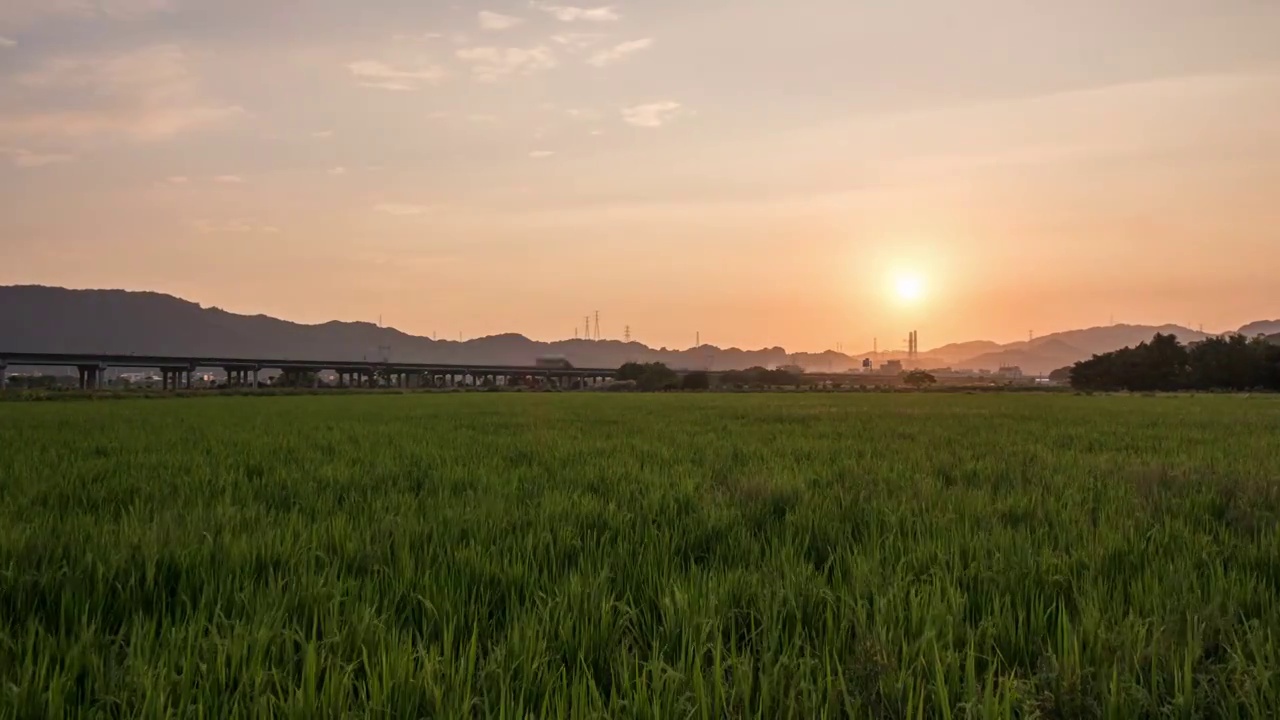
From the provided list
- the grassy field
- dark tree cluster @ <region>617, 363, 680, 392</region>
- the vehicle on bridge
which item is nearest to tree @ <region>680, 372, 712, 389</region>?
dark tree cluster @ <region>617, 363, 680, 392</region>

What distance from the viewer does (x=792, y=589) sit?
113 inches

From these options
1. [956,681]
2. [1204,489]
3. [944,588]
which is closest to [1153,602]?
[944,588]

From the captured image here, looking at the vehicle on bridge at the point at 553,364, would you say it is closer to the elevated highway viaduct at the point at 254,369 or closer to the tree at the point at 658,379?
the elevated highway viaduct at the point at 254,369

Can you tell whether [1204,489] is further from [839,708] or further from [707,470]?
[839,708]

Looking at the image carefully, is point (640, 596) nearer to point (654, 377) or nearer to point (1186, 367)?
point (1186, 367)

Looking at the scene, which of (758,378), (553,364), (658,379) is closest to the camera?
(658,379)

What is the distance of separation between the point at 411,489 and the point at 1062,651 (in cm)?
517

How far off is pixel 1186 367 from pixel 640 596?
286ft

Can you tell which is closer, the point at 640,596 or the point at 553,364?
the point at 640,596

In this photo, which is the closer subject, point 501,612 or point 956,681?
point 956,681

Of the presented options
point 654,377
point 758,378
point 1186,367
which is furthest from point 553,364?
point 1186,367

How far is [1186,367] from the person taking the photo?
235 feet

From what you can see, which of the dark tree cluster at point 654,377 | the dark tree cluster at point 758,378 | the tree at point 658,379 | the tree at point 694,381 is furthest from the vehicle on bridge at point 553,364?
the tree at point 694,381

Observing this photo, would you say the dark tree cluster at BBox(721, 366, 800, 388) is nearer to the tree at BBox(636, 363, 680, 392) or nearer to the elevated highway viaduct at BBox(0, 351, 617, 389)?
the tree at BBox(636, 363, 680, 392)
